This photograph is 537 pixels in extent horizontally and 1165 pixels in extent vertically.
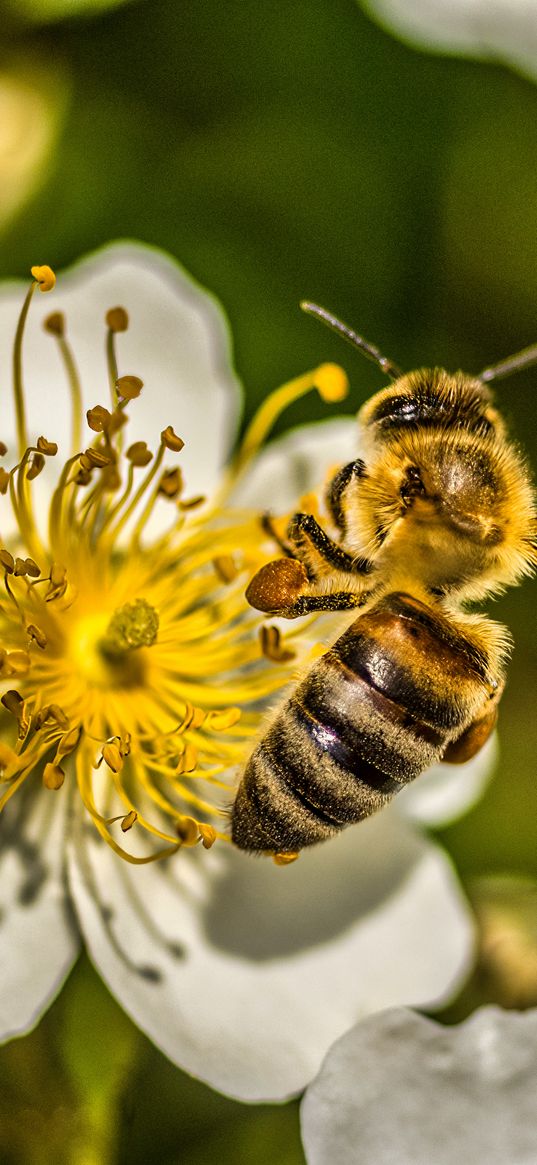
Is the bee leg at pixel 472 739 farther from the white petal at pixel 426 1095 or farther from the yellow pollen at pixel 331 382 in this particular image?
the yellow pollen at pixel 331 382

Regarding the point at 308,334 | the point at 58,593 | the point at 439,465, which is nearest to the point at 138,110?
the point at 308,334

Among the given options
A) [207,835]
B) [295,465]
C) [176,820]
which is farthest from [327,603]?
[295,465]

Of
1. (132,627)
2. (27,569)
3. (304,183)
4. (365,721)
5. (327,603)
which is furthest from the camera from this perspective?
(304,183)

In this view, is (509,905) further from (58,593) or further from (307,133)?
(307,133)

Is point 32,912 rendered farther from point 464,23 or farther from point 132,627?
point 464,23

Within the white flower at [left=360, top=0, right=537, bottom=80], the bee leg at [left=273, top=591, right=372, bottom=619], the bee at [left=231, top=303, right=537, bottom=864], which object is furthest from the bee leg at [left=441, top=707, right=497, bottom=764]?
the white flower at [left=360, top=0, right=537, bottom=80]

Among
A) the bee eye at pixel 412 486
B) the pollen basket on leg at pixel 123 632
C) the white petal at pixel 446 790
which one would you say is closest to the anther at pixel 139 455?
the pollen basket on leg at pixel 123 632

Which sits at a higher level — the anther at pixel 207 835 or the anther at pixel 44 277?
the anther at pixel 44 277
